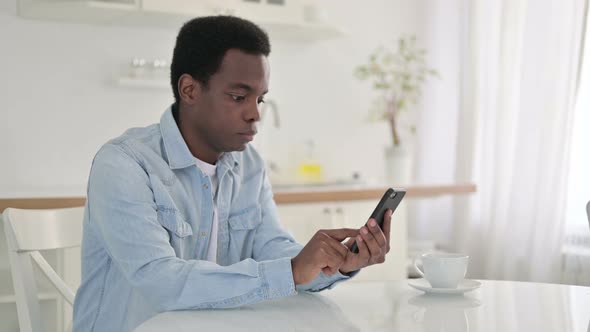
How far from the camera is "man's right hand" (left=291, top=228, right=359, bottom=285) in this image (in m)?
1.23

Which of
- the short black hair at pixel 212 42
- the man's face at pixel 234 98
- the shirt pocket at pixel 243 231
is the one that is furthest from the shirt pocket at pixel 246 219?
the short black hair at pixel 212 42

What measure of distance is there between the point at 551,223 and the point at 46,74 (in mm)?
2155

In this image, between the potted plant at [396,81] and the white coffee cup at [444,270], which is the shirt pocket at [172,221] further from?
the potted plant at [396,81]

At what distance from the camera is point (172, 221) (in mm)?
1404

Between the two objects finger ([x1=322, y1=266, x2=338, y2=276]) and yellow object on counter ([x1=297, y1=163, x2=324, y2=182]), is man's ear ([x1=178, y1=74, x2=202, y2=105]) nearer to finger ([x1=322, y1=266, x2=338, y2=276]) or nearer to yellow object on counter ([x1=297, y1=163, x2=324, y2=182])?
finger ([x1=322, y1=266, x2=338, y2=276])

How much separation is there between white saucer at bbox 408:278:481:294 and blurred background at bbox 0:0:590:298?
1389 mm

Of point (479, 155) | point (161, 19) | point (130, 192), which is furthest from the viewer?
point (479, 155)

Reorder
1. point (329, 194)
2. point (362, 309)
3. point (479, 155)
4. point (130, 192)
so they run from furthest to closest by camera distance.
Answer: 1. point (479, 155)
2. point (329, 194)
3. point (130, 192)
4. point (362, 309)

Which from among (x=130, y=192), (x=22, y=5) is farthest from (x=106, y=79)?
(x=130, y=192)

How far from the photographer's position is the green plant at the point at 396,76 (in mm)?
3662

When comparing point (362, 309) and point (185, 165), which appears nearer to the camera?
point (362, 309)

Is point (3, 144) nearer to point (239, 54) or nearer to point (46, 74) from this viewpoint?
point (46, 74)

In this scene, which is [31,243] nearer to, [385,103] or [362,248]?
[362,248]

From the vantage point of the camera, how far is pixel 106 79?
3.15 metres
